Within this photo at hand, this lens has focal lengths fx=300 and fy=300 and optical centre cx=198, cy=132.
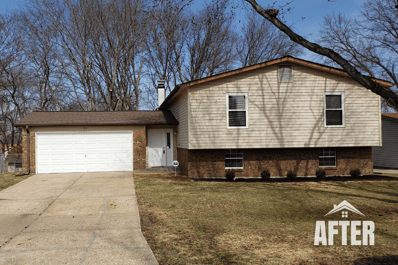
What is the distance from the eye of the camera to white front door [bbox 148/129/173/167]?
16.9m

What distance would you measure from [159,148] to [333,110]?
924cm

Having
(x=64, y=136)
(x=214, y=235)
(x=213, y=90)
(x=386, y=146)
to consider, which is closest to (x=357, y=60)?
(x=386, y=146)

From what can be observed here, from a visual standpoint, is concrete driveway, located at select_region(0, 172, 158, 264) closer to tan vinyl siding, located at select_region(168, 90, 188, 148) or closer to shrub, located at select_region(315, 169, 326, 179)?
tan vinyl siding, located at select_region(168, 90, 188, 148)

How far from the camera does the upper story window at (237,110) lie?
1359cm

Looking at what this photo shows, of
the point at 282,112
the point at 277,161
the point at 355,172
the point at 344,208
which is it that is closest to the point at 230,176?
the point at 277,161

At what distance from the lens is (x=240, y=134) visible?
1352 cm

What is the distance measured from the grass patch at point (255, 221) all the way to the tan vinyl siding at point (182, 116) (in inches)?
124

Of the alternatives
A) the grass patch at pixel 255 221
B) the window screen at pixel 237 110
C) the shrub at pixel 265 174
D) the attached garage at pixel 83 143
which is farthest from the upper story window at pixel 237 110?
the attached garage at pixel 83 143

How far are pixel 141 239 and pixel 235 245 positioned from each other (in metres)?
1.73

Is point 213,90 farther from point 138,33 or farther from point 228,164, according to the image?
point 138,33

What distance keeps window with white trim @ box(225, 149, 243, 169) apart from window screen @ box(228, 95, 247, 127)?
56.0 inches

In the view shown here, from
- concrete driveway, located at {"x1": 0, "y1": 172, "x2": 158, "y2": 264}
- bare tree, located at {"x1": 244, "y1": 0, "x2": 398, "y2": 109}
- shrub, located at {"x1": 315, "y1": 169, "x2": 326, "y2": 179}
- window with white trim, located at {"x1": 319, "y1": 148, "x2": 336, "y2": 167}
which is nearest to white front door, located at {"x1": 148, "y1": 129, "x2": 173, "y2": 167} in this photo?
concrete driveway, located at {"x1": 0, "y1": 172, "x2": 158, "y2": 264}

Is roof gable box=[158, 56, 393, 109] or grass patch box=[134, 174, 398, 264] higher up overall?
roof gable box=[158, 56, 393, 109]

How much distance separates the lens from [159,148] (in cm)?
1700
